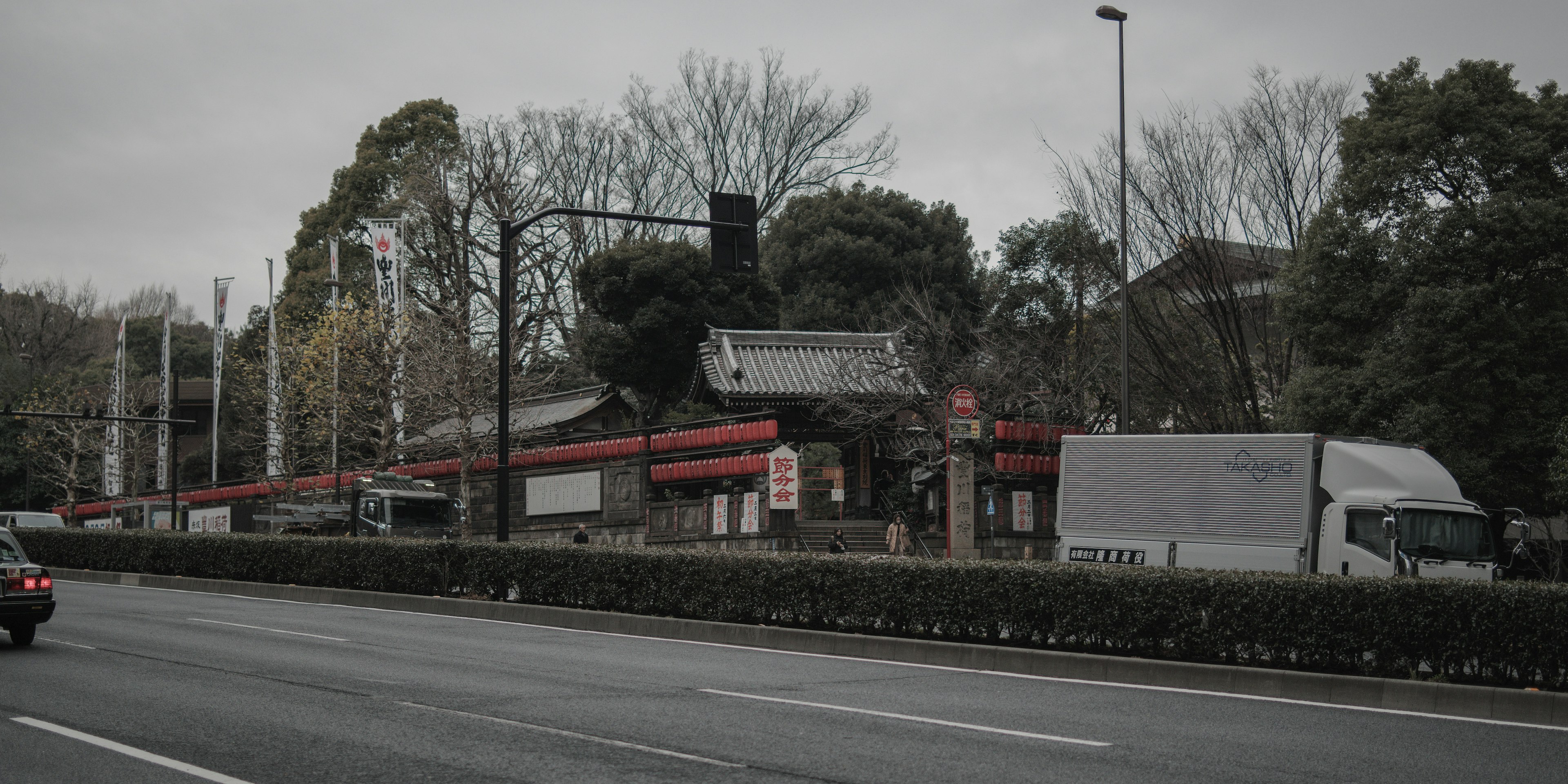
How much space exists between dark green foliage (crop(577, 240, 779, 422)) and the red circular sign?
2123 centimetres

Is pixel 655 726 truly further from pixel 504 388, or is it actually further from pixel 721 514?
pixel 721 514

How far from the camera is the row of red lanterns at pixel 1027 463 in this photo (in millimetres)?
30688

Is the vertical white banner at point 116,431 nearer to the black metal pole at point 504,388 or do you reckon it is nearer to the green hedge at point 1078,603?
the green hedge at point 1078,603

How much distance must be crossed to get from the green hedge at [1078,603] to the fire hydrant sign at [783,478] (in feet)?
33.2

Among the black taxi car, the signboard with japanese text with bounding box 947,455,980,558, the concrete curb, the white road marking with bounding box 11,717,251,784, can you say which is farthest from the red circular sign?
the white road marking with bounding box 11,717,251,784

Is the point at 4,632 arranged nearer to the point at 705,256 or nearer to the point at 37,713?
the point at 37,713

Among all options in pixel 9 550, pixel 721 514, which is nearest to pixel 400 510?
pixel 721 514

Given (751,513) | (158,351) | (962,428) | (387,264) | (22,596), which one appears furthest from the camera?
(158,351)

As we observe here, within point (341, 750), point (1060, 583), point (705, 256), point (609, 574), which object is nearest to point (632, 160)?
point (705, 256)

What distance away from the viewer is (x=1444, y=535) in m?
15.9

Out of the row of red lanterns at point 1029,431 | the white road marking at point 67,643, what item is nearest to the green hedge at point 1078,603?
the white road marking at point 67,643

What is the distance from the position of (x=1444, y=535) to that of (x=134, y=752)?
613 inches

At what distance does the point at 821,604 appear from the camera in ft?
49.8

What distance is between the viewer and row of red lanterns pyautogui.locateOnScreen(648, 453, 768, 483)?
1221 inches
